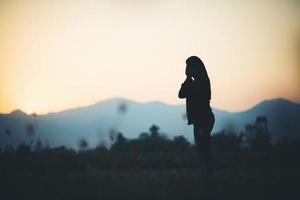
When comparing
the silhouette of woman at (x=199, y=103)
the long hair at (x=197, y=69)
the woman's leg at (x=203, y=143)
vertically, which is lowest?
the woman's leg at (x=203, y=143)

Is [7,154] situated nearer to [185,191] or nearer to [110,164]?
[110,164]

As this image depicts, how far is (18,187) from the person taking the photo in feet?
27.5

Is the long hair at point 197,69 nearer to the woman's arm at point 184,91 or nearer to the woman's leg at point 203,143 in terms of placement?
the woman's arm at point 184,91

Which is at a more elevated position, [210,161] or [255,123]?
[255,123]

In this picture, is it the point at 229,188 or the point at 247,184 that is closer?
the point at 229,188

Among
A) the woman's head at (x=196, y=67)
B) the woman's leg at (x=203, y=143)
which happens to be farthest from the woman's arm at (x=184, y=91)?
the woman's leg at (x=203, y=143)

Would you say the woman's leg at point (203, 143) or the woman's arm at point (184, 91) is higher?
the woman's arm at point (184, 91)

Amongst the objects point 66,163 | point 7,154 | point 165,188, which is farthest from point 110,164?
point 165,188

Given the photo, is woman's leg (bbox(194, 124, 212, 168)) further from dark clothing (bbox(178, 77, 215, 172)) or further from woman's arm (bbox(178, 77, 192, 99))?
woman's arm (bbox(178, 77, 192, 99))

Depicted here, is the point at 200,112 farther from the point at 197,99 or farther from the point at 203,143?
the point at 203,143

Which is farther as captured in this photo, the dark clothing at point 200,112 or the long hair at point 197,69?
the long hair at point 197,69

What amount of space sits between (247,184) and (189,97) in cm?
230

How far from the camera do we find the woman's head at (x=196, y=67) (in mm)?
9383

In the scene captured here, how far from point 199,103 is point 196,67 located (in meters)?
0.75
